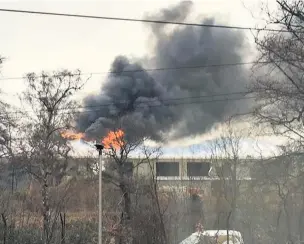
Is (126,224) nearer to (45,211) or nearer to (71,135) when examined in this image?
(45,211)

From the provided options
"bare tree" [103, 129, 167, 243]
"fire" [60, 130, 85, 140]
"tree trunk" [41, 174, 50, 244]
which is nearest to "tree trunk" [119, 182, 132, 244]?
"bare tree" [103, 129, 167, 243]

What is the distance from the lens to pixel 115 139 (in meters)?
30.3

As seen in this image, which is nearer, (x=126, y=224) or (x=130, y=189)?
(x=126, y=224)

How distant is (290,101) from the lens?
13844mm

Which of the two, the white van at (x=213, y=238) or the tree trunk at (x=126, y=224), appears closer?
the white van at (x=213, y=238)

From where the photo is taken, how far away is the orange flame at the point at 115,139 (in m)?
29.4

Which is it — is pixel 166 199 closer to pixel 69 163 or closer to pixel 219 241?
pixel 219 241

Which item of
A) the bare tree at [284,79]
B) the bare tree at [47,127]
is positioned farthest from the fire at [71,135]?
the bare tree at [284,79]

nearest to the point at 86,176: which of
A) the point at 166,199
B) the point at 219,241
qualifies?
the point at 166,199

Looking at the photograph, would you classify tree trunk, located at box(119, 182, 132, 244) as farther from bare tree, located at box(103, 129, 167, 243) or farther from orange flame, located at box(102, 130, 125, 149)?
orange flame, located at box(102, 130, 125, 149)

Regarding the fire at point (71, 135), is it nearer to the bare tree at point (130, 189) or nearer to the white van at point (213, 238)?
the bare tree at point (130, 189)

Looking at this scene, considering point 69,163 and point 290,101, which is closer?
point 290,101

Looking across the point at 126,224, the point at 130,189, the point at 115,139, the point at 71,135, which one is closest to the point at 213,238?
the point at 126,224

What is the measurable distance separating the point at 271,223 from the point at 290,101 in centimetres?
947
